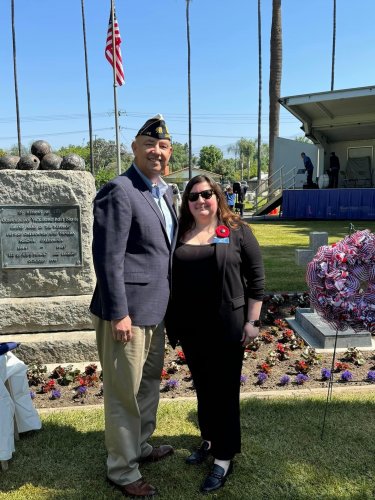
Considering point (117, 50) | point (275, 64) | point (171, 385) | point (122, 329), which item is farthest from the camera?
point (275, 64)

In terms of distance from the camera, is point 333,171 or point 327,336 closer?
point 327,336

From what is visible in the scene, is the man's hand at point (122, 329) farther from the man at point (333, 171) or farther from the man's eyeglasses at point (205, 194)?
the man at point (333, 171)

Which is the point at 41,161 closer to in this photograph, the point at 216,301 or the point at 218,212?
the point at 218,212

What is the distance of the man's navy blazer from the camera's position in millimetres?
2271

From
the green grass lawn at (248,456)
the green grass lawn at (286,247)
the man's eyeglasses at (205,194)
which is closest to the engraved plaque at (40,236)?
the green grass lawn at (248,456)

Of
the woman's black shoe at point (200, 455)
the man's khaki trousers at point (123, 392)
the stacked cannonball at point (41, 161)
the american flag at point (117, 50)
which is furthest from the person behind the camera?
the american flag at point (117, 50)

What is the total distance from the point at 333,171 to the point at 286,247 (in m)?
10.7

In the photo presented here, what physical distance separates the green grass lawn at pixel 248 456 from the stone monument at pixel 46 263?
3.49ft

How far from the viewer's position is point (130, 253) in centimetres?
238

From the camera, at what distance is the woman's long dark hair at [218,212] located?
2.57 metres

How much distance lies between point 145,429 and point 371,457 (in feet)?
4.51

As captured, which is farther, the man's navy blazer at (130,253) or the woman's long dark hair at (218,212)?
the woman's long dark hair at (218,212)

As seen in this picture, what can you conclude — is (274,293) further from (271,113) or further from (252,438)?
(271,113)

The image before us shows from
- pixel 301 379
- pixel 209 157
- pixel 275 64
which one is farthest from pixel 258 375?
pixel 209 157
